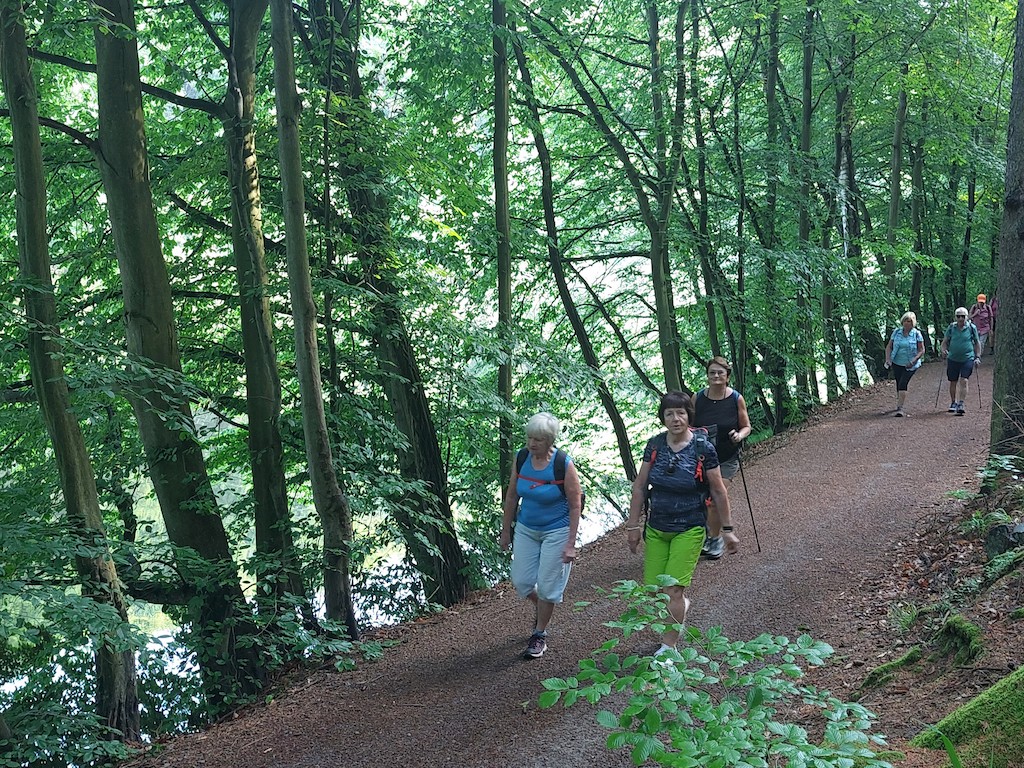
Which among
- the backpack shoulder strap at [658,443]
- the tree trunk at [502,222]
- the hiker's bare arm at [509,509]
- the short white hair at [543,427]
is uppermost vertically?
the tree trunk at [502,222]

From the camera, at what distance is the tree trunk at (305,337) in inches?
279

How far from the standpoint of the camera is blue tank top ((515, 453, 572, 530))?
6043 millimetres

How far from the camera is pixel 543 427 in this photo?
5.98 meters

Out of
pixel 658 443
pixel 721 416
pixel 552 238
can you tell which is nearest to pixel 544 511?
pixel 658 443

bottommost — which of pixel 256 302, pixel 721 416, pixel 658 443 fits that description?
pixel 721 416

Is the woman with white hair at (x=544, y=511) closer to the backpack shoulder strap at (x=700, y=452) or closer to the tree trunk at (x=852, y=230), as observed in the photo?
the backpack shoulder strap at (x=700, y=452)

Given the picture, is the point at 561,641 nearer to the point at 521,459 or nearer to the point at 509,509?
the point at 509,509

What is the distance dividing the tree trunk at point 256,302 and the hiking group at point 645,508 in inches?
111

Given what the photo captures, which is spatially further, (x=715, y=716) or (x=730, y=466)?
(x=730, y=466)

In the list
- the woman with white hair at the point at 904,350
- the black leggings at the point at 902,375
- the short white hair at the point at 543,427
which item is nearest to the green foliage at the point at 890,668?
the short white hair at the point at 543,427

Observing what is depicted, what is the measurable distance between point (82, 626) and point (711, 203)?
14109 mm

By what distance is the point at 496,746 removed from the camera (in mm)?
5113

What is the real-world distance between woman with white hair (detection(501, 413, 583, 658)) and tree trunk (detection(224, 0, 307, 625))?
→ 9.11 feet

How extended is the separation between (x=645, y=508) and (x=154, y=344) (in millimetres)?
5051
